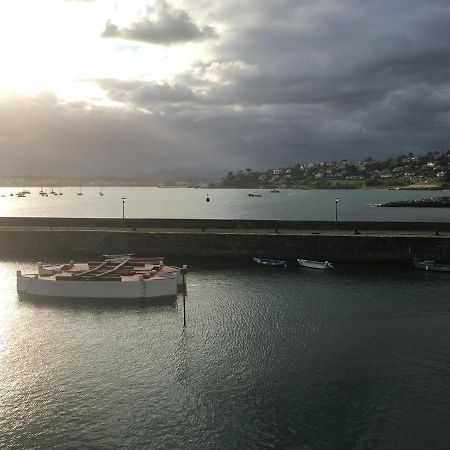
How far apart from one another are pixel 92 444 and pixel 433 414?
12.1m

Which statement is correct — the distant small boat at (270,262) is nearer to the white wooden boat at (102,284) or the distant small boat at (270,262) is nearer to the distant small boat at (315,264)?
the distant small boat at (315,264)

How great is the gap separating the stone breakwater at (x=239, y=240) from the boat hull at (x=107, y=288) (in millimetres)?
13340

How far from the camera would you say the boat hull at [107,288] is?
102ft

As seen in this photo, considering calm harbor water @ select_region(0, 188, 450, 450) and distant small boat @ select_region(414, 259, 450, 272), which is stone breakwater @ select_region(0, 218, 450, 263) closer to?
distant small boat @ select_region(414, 259, 450, 272)

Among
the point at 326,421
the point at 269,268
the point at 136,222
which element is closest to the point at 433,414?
the point at 326,421

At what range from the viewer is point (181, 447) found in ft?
47.5

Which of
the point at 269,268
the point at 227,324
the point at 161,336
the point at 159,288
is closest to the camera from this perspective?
the point at 161,336

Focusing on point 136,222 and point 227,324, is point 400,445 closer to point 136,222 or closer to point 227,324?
point 227,324

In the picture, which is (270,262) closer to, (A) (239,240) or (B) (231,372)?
(A) (239,240)

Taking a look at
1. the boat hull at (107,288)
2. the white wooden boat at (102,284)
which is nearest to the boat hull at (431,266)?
the white wooden boat at (102,284)

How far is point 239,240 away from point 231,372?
86.4 ft

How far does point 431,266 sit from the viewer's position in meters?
39.8

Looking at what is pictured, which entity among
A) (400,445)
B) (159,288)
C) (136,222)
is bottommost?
(400,445)

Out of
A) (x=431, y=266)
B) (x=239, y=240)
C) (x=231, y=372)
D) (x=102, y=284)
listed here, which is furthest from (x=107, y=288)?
(x=431, y=266)
